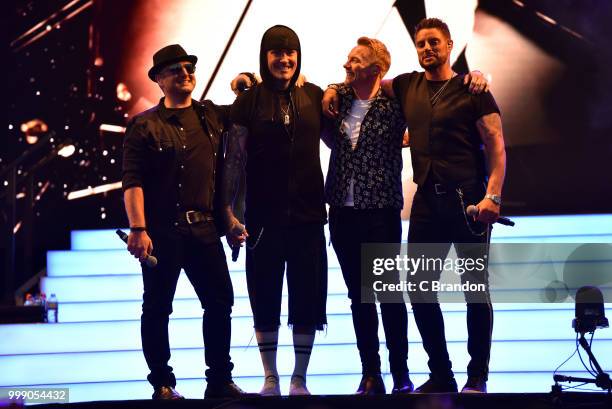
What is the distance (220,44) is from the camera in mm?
7094

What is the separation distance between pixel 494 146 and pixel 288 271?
3.54 ft

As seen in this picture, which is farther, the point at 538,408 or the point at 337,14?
the point at 337,14

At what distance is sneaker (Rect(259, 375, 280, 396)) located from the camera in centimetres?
402

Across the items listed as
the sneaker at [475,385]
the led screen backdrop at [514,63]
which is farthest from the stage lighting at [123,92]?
the sneaker at [475,385]

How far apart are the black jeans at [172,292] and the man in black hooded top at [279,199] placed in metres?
0.15

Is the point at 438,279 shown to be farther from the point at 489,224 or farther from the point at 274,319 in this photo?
the point at 274,319

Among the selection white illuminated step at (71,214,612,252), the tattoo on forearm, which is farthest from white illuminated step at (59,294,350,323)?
the tattoo on forearm

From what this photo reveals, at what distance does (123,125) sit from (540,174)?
10.8 feet

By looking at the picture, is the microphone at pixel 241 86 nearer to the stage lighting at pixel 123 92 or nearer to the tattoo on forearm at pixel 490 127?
the tattoo on forearm at pixel 490 127

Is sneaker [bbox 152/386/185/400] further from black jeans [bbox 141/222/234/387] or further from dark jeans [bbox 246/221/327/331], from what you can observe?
dark jeans [bbox 246/221/327/331]

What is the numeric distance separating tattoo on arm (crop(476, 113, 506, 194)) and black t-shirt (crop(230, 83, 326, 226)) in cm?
76

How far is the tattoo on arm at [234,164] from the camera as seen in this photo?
4152mm

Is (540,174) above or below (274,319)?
above

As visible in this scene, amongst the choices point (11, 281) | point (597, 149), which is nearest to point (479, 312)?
point (11, 281)
